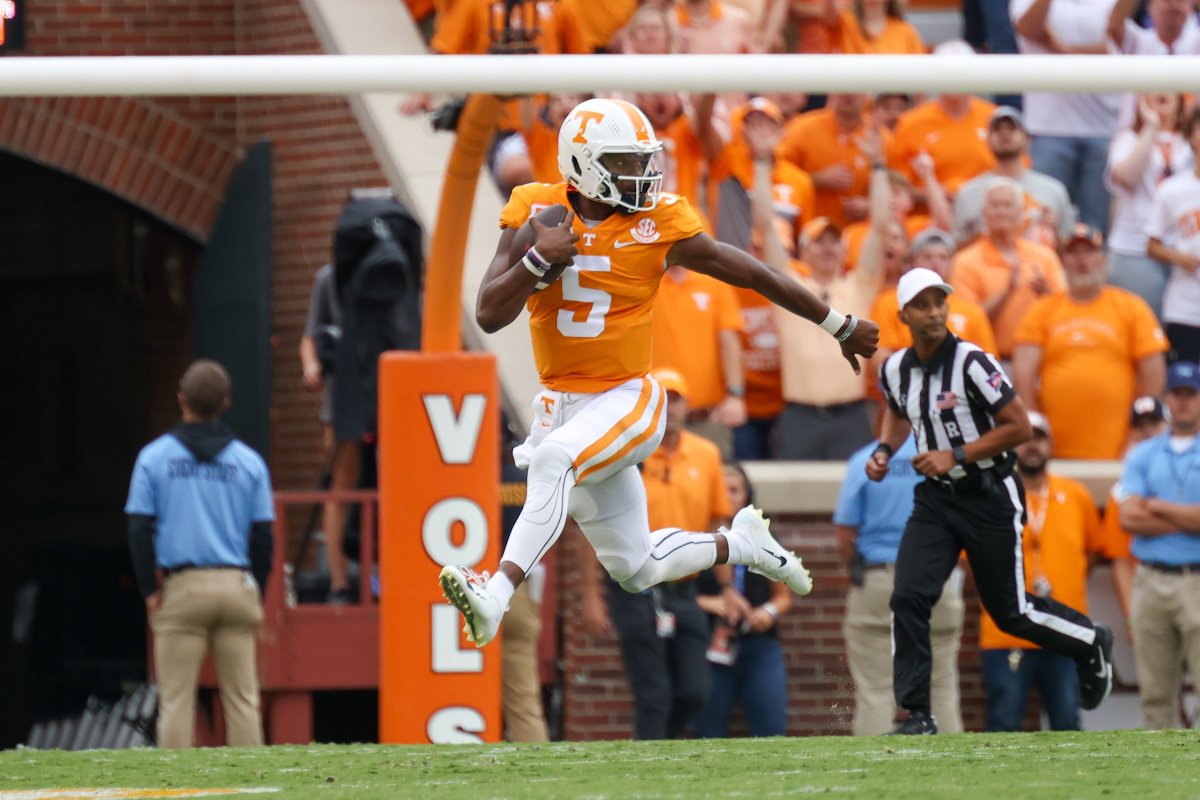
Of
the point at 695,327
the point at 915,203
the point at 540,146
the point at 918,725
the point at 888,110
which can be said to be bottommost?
the point at 918,725

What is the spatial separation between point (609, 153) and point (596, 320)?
0.55 meters

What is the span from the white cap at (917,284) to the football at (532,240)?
1.81 meters

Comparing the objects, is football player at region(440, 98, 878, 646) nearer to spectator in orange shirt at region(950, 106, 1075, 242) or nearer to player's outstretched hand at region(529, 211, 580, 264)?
player's outstretched hand at region(529, 211, 580, 264)

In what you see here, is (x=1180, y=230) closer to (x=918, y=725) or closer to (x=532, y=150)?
(x=532, y=150)

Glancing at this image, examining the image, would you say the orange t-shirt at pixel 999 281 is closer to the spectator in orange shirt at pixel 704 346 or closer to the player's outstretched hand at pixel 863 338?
the spectator in orange shirt at pixel 704 346

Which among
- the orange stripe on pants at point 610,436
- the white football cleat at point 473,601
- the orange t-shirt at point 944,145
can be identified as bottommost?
the white football cleat at point 473,601

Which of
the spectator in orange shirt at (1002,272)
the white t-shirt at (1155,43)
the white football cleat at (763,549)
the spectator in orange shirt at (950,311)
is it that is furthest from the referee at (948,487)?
the white t-shirt at (1155,43)

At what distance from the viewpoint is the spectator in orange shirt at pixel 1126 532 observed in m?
11.3

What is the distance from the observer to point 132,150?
14.3 metres

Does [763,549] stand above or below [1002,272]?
below

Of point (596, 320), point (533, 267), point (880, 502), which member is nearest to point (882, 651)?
point (880, 502)

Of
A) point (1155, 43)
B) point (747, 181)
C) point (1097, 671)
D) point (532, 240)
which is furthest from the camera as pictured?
point (1155, 43)

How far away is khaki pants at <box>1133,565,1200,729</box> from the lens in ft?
34.9

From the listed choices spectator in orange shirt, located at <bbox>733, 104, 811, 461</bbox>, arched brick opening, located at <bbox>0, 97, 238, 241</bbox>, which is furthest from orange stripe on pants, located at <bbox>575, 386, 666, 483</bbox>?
arched brick opening, located at <bbox>0, 97, 238, 241</bbox>
